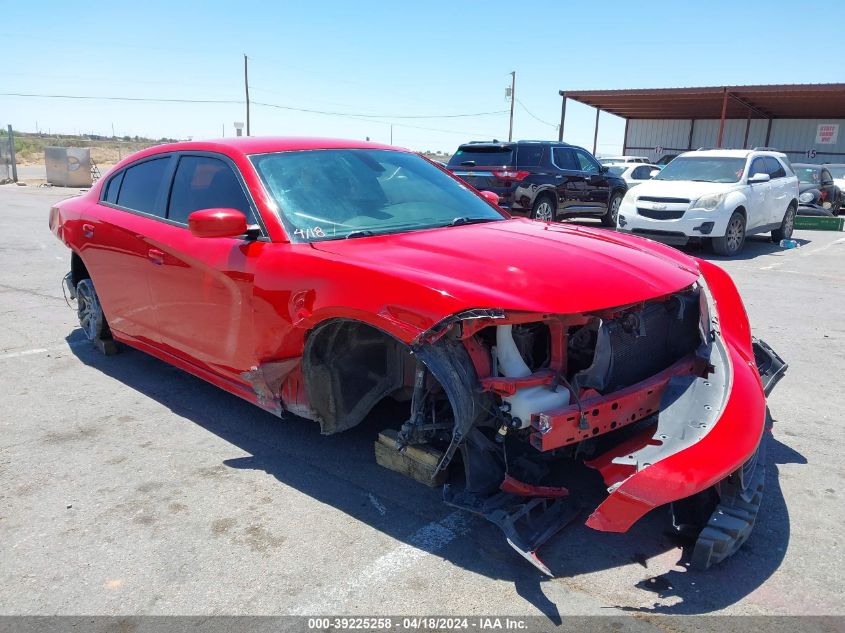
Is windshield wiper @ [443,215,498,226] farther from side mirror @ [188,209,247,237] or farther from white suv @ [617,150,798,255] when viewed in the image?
white suv @ [617,150,798,255]

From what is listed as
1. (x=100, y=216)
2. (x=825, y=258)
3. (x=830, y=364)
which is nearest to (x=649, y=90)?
(x=825, y=258)

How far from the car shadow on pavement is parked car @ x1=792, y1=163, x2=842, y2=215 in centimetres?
1638

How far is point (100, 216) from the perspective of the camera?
15.9 feet

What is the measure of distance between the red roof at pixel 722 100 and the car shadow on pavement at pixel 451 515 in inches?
976

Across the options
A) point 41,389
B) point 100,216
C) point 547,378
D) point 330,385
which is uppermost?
point 100,216

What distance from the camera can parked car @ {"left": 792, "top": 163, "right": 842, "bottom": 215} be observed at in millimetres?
17578

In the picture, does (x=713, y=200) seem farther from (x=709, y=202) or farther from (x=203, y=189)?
(x=203, y=189)

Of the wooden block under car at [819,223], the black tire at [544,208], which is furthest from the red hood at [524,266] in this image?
the wooden block under car at [819,223]

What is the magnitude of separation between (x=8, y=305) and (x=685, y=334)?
6.65 metres

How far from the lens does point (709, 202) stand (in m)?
10.7

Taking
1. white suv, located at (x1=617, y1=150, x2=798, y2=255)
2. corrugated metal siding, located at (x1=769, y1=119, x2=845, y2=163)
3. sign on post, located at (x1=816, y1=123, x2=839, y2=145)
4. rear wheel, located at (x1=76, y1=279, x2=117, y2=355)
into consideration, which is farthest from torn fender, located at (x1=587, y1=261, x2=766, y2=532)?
sign on post, located at (x1=816, y1=123, x2=839, y2=145)

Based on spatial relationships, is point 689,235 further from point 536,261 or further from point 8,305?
point 8,305

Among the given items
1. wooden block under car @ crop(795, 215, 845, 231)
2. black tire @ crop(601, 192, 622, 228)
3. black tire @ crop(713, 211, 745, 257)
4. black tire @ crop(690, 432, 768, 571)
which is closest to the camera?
black tire @ crop(690, 432, 768, 571)

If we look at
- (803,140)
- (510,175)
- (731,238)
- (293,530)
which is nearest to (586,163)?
(510,175)
